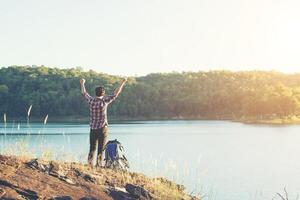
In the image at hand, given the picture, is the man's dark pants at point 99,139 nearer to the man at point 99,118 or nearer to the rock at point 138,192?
the man at point 99,118

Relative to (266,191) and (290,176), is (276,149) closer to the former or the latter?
(290,176)

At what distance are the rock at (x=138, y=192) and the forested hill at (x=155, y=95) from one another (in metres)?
104

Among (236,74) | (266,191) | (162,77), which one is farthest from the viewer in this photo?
(236,74)

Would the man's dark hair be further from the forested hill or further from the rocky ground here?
the forested hill

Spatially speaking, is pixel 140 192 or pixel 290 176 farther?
pixel 290 176

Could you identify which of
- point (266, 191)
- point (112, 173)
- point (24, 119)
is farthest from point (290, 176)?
point (24, 119)

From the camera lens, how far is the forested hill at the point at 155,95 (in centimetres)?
11556

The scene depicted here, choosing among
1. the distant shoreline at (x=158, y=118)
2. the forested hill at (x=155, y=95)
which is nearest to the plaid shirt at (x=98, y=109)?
the distant shoreline at (x=158, y=118)

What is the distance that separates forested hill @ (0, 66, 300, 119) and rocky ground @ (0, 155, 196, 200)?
103 m

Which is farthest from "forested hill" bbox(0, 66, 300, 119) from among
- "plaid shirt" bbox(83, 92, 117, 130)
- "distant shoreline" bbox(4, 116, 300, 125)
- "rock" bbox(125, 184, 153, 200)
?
"rock" bbox(125, 184, 153, 200)

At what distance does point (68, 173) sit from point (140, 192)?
4.09ft

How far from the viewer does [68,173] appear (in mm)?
9859

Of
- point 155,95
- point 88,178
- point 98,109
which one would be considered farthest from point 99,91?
point 155,95

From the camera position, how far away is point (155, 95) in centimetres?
14075
